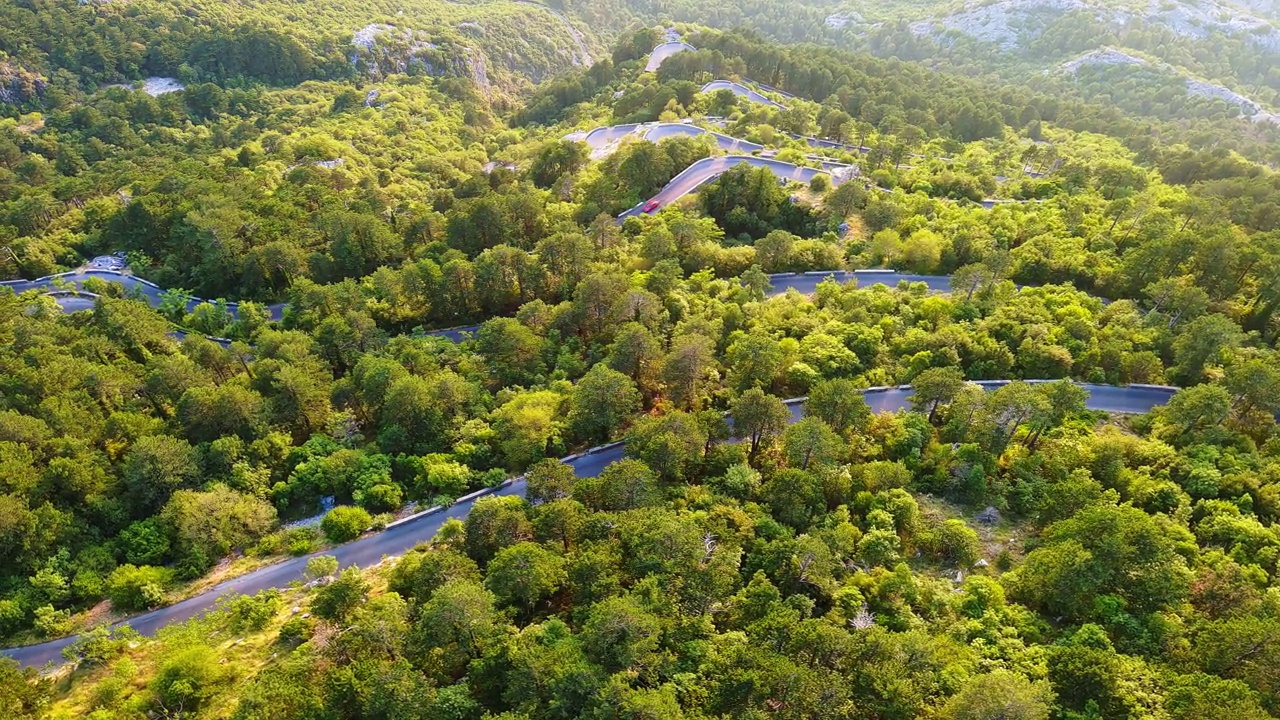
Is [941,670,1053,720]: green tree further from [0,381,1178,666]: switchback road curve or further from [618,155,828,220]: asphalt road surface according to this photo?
[618,155,828,220]: asphalt road surface

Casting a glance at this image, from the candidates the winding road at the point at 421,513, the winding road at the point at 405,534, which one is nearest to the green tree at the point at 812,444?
the winding road at the point at 405,534

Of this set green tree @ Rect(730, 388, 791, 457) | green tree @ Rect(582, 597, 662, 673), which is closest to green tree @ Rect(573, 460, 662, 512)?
green tree @ Rect(730, 388, 791, 457)

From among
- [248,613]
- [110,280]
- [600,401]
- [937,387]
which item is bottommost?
[110,280]

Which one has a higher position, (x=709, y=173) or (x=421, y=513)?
(x=709, y=173)

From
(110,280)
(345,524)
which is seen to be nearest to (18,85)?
(110,280)

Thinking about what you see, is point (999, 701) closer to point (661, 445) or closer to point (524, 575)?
point (661, 445)

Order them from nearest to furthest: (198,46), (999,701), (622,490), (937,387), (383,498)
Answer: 1. (999,701)
2. (622,490)
3. (383,498)
4. (937,387)
5. (198,46)
